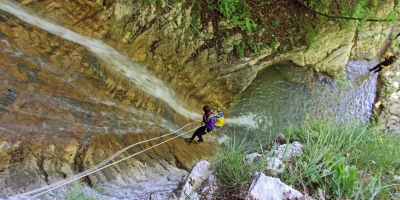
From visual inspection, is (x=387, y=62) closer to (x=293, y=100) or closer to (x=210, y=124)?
(x=293, y=100)

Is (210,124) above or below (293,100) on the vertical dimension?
below

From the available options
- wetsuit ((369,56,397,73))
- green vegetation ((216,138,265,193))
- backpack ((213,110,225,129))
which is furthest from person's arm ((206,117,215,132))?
wetsuit ((369,56,397,73))

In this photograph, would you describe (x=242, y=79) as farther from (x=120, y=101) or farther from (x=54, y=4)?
(x=54, y=4)

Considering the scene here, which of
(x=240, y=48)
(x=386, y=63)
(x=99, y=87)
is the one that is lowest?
(x=386, y=63)

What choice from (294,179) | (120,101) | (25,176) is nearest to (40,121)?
(25,176)

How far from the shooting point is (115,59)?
6766mm

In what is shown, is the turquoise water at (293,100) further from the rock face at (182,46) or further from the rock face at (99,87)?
the rock face at (99,87)

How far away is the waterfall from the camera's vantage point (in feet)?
18.6

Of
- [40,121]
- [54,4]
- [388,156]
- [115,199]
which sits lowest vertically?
[388,156]

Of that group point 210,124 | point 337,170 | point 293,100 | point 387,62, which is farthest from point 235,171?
point 387,62

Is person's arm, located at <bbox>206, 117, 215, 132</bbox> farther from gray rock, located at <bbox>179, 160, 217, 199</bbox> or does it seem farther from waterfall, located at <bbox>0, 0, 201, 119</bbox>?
gray rock, located at <bbox>179, 160, 217, 199</bbox>

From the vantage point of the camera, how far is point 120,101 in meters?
6.65

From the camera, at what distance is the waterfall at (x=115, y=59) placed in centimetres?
568

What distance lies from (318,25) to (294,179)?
745 cm
